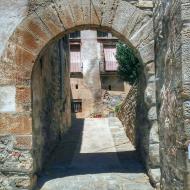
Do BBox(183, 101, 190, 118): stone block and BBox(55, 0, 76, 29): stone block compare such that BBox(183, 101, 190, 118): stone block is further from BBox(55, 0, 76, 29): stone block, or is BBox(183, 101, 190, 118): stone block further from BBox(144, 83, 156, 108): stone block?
BBox(55, 0, 76, 29): stone block

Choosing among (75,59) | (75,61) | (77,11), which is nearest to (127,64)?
(75,61)

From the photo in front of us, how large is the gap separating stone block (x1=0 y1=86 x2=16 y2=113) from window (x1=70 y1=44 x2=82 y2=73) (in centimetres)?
1715

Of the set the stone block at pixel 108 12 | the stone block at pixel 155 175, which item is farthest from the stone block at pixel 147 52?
the stone block at pixel 155 175

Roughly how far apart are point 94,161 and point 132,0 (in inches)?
130

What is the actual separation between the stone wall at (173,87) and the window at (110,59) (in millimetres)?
17477

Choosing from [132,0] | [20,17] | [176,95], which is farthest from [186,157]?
[20,17]

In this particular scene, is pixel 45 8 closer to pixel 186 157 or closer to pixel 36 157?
pixel 36 157

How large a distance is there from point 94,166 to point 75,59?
55.0 feet

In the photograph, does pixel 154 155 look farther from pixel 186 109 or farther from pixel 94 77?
pixel 94 77

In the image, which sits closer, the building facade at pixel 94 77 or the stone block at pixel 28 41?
the stone block at pixel 28 41

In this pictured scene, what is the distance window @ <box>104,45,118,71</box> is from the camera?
23.4 meters

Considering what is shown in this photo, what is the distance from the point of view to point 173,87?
4754mm

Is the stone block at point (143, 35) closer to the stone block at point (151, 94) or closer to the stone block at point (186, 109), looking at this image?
the stone block at point (151, 94)

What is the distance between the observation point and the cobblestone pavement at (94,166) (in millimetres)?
6109
